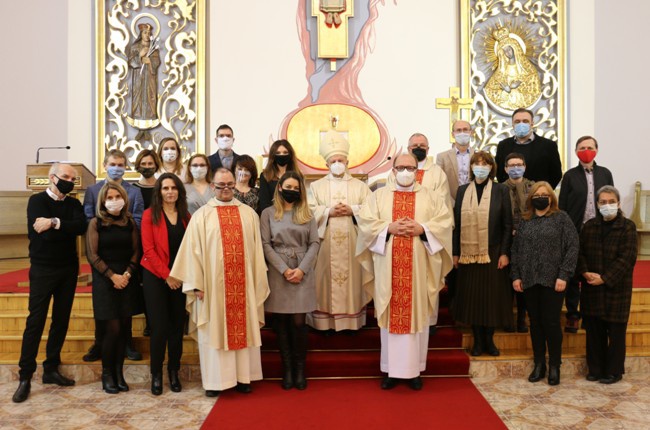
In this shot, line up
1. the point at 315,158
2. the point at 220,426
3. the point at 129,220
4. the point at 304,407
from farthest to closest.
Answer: the point at 315,158, the point at 129,220, the point at 304,407, the point at 220,426

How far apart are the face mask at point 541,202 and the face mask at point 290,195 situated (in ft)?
5.86

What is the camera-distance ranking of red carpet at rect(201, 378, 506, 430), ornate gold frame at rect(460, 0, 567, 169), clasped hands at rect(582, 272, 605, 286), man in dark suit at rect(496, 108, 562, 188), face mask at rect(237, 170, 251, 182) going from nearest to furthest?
red carpet at rect(201, 378, 506, 430) → clasped hands at rect(582, 272, 605, 286) → face mask at rect(237, 170, 251, 182) → man in dark suit at rect(496, 108, 562, 188) → ornate gold frame at rect(460, 0, 567, 169)

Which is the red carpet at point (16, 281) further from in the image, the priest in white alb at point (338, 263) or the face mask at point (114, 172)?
the priest in white alb at point (338, 263)

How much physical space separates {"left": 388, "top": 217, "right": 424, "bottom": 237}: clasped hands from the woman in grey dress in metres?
0.58

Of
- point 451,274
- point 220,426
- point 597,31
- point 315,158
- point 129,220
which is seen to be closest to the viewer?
point 220,426

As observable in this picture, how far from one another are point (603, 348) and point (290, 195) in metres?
2.73

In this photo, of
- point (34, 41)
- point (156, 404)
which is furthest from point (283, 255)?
point (34, 41)

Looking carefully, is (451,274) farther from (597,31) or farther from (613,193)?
(597,31)

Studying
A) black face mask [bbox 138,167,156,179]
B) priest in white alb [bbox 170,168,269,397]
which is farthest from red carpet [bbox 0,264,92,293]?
priest in white alb [bbox 170,168,269,397]

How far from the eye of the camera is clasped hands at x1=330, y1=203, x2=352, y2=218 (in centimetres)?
490

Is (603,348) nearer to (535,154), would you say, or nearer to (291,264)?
(535,154)

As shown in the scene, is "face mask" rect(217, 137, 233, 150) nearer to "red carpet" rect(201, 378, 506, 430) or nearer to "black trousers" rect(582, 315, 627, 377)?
"red carpet" rect(201, 378, 506, 430)

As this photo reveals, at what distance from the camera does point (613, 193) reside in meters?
4.50

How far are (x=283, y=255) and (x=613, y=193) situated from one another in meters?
2.52
